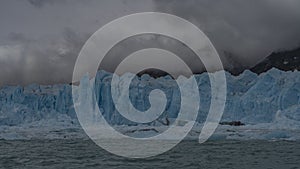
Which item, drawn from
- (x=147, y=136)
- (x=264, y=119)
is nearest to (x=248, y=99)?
(x=264, y=119)

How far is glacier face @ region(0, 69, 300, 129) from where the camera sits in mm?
42844

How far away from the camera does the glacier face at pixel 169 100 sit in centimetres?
4284

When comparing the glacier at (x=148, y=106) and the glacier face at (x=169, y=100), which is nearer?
the glacier at (x=148, y=106)

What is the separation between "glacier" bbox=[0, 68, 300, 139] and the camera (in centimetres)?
3909

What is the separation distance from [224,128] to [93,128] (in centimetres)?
1384

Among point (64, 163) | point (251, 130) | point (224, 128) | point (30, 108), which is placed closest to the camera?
point (64, 163)

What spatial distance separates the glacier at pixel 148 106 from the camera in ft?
128

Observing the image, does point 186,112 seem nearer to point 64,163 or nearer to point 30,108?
point 30,108

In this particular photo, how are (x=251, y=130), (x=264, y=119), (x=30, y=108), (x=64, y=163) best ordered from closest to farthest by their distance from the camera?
1. (x=64, y=163)
2. (x=251, y=130)
3. (x=264, y=119)
4. (x=30, y=108)

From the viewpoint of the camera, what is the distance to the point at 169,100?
4991 cm

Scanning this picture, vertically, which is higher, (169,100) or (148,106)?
(169,100)

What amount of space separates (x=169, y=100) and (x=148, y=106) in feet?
9.51

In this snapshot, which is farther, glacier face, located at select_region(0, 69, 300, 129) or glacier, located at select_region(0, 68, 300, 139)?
glacier face, located at select_region(0, 69, 300, 129)

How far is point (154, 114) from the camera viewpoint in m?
47.7
